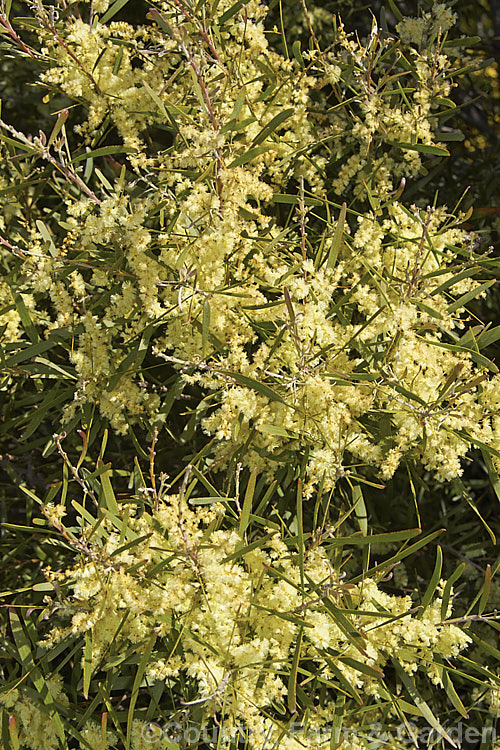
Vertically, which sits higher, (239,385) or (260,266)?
(260,266)

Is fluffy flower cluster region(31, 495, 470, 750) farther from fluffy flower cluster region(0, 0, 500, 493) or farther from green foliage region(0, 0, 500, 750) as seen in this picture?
fluffy flower cluster region(0, 0, 500, 493)

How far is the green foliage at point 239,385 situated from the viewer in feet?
3.63

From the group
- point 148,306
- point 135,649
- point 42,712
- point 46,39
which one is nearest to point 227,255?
point 148,306

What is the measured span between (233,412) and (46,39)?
0.87 metres

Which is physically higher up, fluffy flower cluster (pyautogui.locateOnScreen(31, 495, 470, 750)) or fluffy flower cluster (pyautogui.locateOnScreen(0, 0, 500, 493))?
fluffy flower cluster (pyautogui.locateOnScreen(0, 0, 500, 493))

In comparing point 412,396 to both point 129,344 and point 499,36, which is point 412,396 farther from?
point 499,36

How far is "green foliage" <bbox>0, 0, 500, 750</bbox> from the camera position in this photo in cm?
111

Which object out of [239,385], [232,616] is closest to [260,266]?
[239,385]

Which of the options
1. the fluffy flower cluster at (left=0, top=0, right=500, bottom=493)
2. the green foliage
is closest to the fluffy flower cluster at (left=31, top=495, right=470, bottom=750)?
the green foliage

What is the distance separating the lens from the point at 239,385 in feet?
3.83

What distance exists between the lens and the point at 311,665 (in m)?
1.24

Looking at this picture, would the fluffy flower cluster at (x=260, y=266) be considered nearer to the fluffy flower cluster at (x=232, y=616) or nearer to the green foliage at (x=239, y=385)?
the green foliage at (x=239, y=385)

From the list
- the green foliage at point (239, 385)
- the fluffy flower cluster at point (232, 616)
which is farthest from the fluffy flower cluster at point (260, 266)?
the fluffy flower cluster at point (232, 616)

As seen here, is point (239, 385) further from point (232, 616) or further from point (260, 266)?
point (232, 616)
